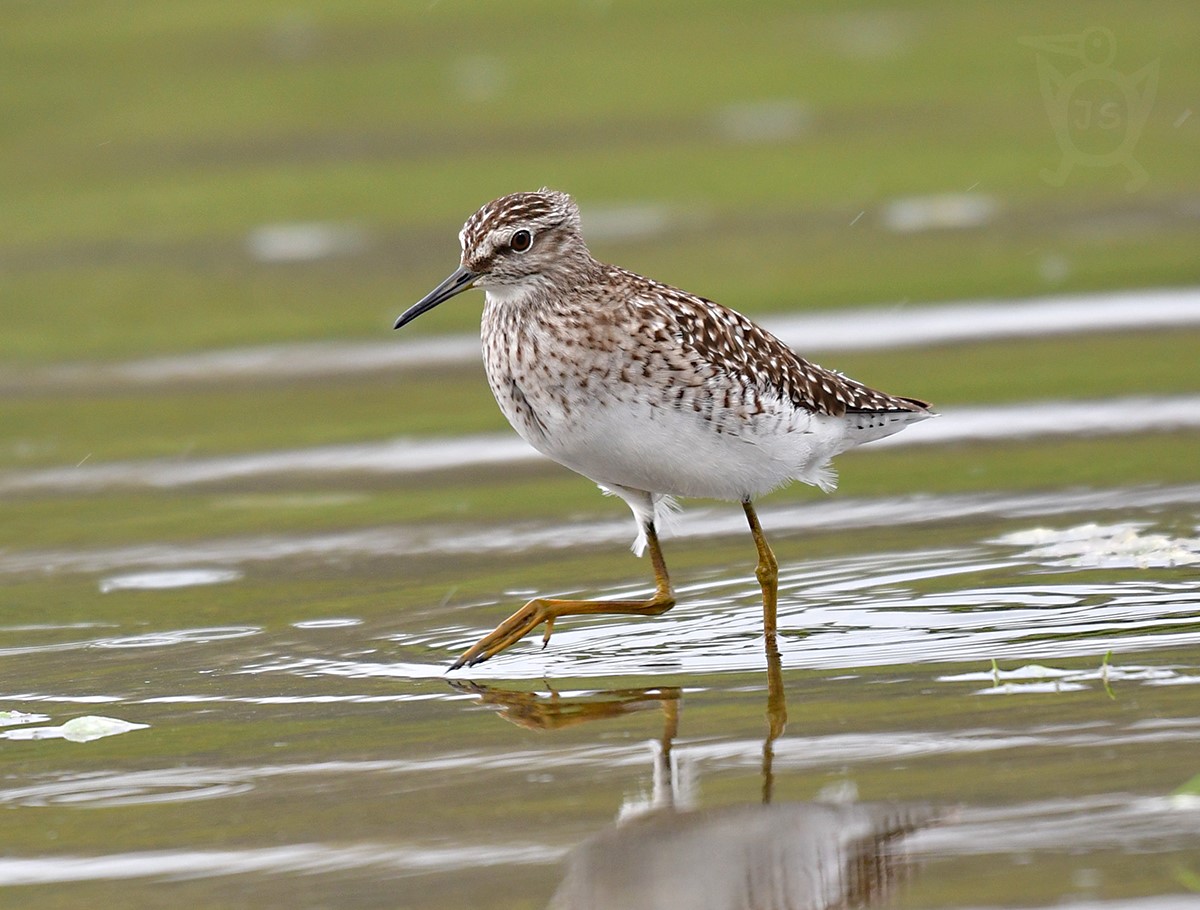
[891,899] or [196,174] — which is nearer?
[891,899]

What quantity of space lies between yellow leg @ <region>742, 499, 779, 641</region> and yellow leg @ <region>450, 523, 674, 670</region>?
14.9 inches

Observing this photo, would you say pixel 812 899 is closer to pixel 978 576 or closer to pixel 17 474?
pixel 978 576

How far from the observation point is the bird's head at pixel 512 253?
25.4ft

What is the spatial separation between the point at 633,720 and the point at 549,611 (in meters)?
0.98

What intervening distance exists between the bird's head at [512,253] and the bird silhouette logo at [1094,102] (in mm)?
8682

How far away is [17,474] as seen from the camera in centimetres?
1069

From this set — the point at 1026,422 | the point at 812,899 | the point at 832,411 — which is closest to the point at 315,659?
the point at 832,411

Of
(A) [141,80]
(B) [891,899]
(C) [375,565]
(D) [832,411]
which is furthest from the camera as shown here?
(A) [141,80]

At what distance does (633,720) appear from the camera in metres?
6.67

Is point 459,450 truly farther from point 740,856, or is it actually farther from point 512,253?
point 740,856

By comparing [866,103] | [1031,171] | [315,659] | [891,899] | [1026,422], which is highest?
[866,103]

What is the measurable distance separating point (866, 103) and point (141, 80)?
7.13m

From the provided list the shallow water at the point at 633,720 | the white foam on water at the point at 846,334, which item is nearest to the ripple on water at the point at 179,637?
the shallow water at the point at 633,720

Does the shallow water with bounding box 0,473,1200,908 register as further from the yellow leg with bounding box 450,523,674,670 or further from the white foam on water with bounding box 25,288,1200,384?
the white foam on water with bounding box 25,288,1200,384
